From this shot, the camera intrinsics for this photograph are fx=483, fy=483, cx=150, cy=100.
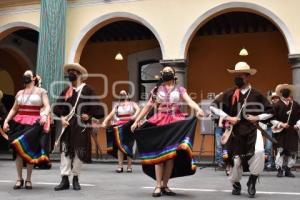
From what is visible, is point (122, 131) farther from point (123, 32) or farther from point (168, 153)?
point (123, 32)

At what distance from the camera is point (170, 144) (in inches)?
260

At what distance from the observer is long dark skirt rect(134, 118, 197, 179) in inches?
259

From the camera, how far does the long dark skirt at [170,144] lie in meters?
6.59

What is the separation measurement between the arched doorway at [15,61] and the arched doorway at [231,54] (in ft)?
21.6

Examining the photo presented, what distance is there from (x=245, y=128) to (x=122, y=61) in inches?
460

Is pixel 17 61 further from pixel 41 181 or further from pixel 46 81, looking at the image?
pixel 41 181

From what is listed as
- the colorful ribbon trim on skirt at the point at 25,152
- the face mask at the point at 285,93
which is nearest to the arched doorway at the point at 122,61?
the face mask at the point at 285,93

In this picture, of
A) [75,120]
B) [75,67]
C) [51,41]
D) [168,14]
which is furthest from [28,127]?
[51,41]

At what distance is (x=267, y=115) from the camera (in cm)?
685

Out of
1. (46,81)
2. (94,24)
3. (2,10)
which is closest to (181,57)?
(94,24)

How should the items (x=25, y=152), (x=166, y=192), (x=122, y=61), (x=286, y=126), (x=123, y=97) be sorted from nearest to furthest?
1. (x=166, y=192)
2. (x=25, y=152)
3. (x=286, y=126)
4. (x=123, y=97)
5. (x=122, y=61)

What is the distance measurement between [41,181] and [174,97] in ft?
10.1

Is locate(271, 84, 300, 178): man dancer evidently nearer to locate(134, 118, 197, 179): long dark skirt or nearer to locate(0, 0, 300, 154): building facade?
locate(0, 0, 300, 154): building facade

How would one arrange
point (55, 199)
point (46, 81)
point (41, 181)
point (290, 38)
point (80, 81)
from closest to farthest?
point (55, 199) < point (80, 81) < point (41, 181) < point (290, 38) < point (46, 81)
